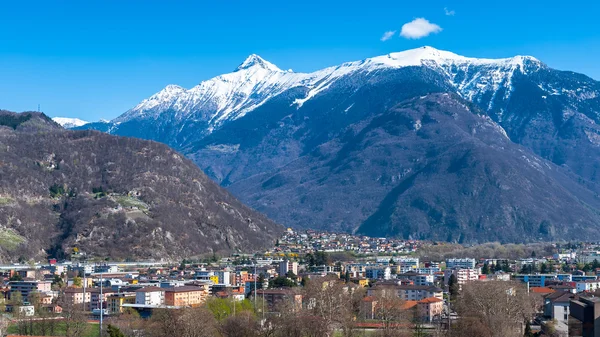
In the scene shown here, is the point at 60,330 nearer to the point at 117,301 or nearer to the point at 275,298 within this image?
the point at 117,301

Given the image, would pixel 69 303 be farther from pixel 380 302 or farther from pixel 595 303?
pixel 595 303

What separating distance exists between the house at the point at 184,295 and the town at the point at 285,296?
6.4 inches

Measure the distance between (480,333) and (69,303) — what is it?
1937 inches

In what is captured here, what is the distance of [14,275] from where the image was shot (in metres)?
143

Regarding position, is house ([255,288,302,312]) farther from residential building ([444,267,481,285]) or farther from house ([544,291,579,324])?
residential building ([444,267,481,285])

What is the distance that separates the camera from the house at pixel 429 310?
10999 centimetres

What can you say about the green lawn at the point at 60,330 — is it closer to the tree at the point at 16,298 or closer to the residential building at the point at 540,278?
the tree at the point at 16,298

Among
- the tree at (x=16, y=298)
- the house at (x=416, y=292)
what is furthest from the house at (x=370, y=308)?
the tree at (x=16, y=298)

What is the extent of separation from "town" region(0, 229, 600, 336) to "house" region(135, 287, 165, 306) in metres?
A: 0.13

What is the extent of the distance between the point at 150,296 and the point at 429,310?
33.0 meters

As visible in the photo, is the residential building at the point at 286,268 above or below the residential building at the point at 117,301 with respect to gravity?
above

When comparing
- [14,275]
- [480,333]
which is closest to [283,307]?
[480,333]

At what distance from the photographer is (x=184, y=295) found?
12144cm

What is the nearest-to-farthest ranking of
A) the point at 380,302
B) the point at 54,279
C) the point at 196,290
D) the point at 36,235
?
the point at 380,302 → the point at 196,290 → the point at 54,279 → the point at 36,235
